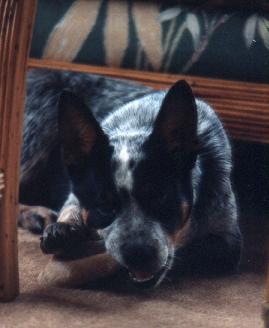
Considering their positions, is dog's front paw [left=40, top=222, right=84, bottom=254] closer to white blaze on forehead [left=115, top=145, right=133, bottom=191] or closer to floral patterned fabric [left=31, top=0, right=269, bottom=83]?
white blaze on forehead [left=115, top=145, right=133, bottom=191]

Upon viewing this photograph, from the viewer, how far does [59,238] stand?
147cm

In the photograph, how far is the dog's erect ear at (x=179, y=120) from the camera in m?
1.33

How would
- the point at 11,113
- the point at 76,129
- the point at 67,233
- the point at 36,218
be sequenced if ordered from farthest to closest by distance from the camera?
1. the point at 36,218
2. the point at 67,233
3. the point at 76,129
4. the point at 11,113

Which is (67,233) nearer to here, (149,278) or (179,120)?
(149,278)

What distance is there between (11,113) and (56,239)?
321 mm

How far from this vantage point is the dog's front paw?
146cm

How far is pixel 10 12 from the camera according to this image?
123cm

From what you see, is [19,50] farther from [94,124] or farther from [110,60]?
[110,60]

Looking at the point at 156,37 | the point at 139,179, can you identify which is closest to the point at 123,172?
the point at 139,179

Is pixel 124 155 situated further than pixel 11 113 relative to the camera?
Yes

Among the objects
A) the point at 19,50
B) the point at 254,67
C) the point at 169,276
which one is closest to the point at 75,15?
the point at 254,67

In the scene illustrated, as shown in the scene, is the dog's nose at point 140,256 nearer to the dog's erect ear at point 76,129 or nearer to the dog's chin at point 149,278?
the dog's chin at point 149,278

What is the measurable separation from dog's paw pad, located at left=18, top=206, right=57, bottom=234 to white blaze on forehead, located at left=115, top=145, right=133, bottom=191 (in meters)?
0.41

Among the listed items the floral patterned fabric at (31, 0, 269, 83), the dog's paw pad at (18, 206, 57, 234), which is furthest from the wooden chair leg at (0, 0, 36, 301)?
the floral patterned fabric at (31, 0, 269, 83)
